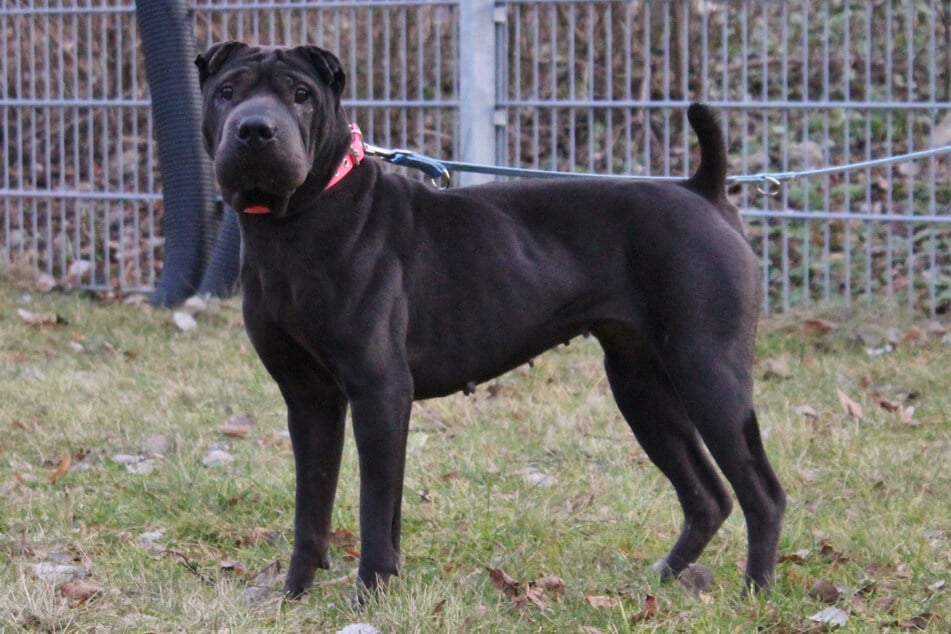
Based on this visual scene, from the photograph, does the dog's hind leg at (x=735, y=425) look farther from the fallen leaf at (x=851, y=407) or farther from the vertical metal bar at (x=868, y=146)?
the vertical metal bar at (x=868, y=146)

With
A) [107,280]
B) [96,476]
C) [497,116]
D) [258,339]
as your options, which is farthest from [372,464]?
[107,280]

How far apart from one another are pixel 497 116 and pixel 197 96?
1628 mm

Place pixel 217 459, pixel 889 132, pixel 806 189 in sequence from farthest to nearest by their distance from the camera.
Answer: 1. pixel 806 189
2. pixel 889 132
3. pixel 217 459

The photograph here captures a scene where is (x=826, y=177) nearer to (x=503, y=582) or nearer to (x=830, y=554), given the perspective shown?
(x=830, y=554)

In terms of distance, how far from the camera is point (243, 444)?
528 centimetres

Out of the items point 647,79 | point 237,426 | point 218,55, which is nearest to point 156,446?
point 237,426

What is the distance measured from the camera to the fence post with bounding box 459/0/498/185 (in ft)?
24.0

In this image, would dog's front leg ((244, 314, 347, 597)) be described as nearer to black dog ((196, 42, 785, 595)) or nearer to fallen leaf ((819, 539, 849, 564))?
black dog ((196, 42, 785, 595))

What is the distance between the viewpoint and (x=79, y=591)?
11.7ft

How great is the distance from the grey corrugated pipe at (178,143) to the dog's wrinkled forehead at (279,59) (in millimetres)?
4222

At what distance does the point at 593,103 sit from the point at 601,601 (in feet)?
13.9

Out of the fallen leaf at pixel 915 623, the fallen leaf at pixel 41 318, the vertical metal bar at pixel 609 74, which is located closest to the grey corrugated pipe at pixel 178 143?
the fallen leaf at pixel 41 318

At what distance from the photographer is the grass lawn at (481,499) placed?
135 inches

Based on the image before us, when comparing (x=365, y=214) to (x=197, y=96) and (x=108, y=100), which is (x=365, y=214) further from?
(x=108, y=100)
